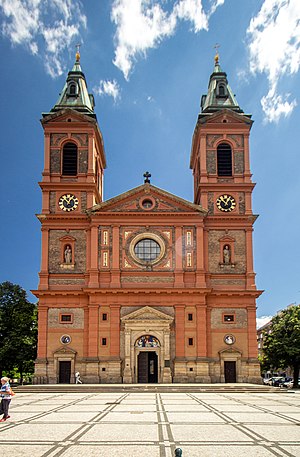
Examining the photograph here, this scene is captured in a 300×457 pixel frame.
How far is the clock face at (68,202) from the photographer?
1917 inches

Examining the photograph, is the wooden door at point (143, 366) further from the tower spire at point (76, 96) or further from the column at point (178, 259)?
the tower spire at point (76, 96)

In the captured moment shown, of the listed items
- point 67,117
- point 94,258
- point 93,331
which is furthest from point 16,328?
point 67,117

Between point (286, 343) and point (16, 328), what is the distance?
27280 millimetres

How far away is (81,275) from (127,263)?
4.21m

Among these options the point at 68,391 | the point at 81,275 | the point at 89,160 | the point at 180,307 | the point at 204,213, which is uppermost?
the point at 89,160

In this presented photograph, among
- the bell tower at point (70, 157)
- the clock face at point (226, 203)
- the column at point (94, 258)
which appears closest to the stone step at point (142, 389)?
the column at point (94, 258)

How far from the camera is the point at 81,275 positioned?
154ft

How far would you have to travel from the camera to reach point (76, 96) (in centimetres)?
5316

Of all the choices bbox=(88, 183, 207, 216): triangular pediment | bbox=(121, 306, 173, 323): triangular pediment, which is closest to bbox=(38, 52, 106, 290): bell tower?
bbox=(88, 183, 207, 216): triangular pediment

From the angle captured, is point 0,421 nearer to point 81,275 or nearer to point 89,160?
point 81,275

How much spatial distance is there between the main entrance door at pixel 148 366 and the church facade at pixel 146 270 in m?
0.09

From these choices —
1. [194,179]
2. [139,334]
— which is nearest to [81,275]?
[139,334]

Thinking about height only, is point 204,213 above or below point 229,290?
above

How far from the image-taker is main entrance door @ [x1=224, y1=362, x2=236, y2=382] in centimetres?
4553
